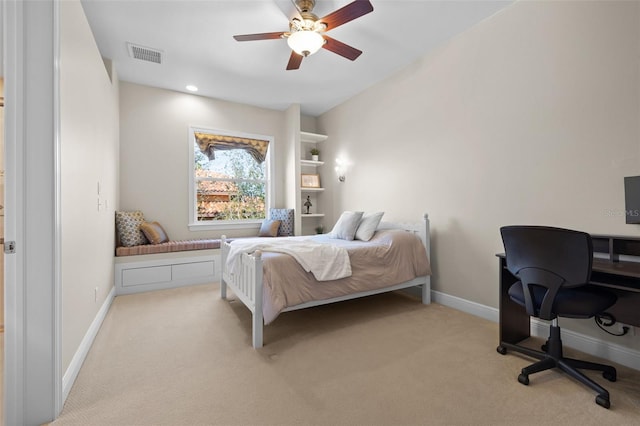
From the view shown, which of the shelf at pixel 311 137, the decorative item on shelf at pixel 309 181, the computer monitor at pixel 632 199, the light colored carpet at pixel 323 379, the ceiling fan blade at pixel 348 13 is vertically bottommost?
the light colored carpet at pixel 323 379

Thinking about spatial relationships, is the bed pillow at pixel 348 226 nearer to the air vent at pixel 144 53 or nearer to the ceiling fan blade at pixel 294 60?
the ceiling fan blade at pixel 294 60

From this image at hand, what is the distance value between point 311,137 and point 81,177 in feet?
11.9

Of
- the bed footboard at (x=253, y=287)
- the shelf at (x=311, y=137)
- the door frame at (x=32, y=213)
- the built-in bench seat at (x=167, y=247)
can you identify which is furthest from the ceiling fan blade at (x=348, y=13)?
the built-in bench seat at (x=167, y=247)

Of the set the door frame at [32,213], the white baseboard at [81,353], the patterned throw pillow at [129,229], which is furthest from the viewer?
the patterned throw pillow at [129,229]

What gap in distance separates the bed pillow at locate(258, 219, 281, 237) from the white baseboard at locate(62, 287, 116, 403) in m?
2.24

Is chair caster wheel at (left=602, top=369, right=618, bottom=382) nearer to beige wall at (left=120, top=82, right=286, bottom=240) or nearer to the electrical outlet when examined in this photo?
the electrical outlet

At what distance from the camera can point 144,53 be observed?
10.5 ft

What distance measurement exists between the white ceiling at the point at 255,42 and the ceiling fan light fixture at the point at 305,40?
0.26m

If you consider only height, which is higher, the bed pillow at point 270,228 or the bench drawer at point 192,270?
the bed pillow at point 270,228

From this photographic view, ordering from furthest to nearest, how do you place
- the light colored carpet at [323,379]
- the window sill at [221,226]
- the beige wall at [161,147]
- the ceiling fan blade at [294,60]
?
the window sill at [221,226] → the beige wall at [161,147] → the ceiling fan blade at [294,60] → the light colored carpet at [323,379]

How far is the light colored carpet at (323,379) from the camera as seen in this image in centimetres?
147

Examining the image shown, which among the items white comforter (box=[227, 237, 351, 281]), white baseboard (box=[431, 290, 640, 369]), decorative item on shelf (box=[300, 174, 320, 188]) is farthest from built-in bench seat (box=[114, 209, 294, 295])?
white baseboard (box=[431, 290, 640, 369])

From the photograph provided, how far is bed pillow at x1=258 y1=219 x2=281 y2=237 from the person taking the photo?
460 cm

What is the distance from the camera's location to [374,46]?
123 inches
